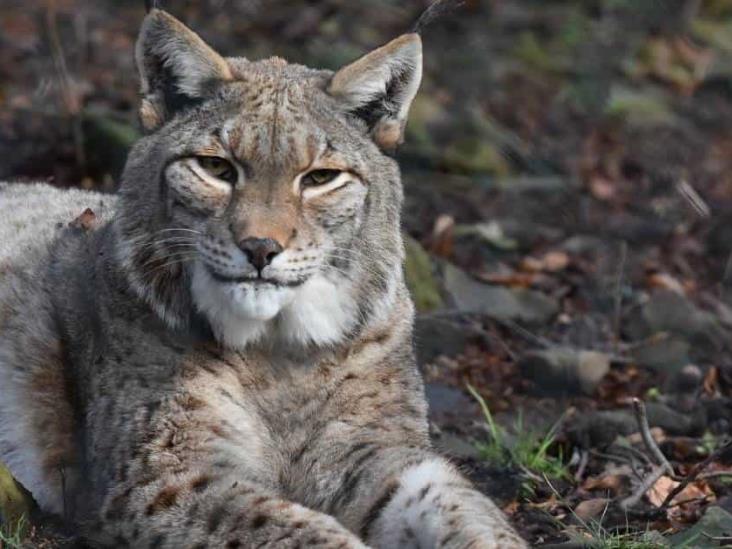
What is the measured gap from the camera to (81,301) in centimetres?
602

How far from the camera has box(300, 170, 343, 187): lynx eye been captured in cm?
545

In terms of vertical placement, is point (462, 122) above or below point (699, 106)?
above

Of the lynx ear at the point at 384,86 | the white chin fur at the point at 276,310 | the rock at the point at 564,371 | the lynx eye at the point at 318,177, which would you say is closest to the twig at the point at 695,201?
the rock at the point at 564,371

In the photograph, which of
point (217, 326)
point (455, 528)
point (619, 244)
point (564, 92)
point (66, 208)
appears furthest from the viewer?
point (564, 92)

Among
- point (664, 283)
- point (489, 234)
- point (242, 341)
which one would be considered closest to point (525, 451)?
point (242, 341)

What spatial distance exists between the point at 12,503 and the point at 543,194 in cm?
687

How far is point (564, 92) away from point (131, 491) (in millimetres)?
9557

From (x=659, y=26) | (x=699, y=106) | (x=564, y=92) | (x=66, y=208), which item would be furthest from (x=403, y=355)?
(x=659, y=26)

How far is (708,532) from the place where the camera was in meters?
5.57

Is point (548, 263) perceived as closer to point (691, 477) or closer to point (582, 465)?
point (582, 465)

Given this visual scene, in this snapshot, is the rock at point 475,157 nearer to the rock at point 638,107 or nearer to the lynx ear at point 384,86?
the rock at point 638,107

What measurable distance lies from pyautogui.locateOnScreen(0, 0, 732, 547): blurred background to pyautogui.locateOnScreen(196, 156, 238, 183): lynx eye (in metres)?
1.87

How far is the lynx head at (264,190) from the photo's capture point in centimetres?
A: 526

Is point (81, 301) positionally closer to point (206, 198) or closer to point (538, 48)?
point (206, 198)
